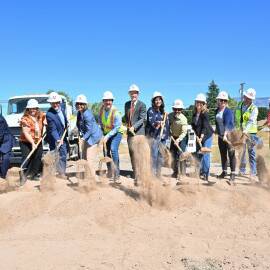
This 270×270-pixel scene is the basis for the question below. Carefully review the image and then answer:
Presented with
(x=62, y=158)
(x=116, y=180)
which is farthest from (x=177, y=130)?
(x=62, y=158)

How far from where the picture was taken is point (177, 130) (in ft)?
28.1

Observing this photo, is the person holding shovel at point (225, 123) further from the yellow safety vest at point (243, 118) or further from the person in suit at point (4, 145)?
the person in suit at point (4, 145)

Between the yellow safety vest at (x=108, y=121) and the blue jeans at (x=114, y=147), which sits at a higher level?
the yellow safety vest at (x=108, y=121)

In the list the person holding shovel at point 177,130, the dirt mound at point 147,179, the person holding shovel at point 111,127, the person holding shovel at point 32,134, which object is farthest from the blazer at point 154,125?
the person holding shovel at point 32,134

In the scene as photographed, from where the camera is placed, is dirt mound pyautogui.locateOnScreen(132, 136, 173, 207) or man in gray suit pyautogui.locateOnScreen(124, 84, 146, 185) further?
man in gray suit pyautogui.locateOnScreen(124, 84, 146, 185)

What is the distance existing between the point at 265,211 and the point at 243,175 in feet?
7.55

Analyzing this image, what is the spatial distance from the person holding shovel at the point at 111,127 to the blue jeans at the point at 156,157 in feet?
2.28

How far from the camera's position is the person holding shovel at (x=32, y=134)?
8.28 m

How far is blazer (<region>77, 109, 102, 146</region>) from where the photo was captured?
791 centimetres

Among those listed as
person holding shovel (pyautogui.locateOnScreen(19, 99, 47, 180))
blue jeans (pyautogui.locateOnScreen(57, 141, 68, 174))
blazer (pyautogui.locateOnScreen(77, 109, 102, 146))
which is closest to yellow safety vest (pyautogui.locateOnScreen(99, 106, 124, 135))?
blazer (pyautogui.locateOnScreen(77, 109, 102, 146))

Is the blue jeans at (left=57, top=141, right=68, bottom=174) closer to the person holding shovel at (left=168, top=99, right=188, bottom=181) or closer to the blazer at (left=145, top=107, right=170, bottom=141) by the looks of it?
the blazer at (left=145, top=107, right=170, bottom=141)

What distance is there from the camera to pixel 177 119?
8.50 m

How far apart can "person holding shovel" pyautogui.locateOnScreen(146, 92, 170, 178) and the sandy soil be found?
1.73ft

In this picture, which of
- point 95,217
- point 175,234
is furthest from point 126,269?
point 95,217
